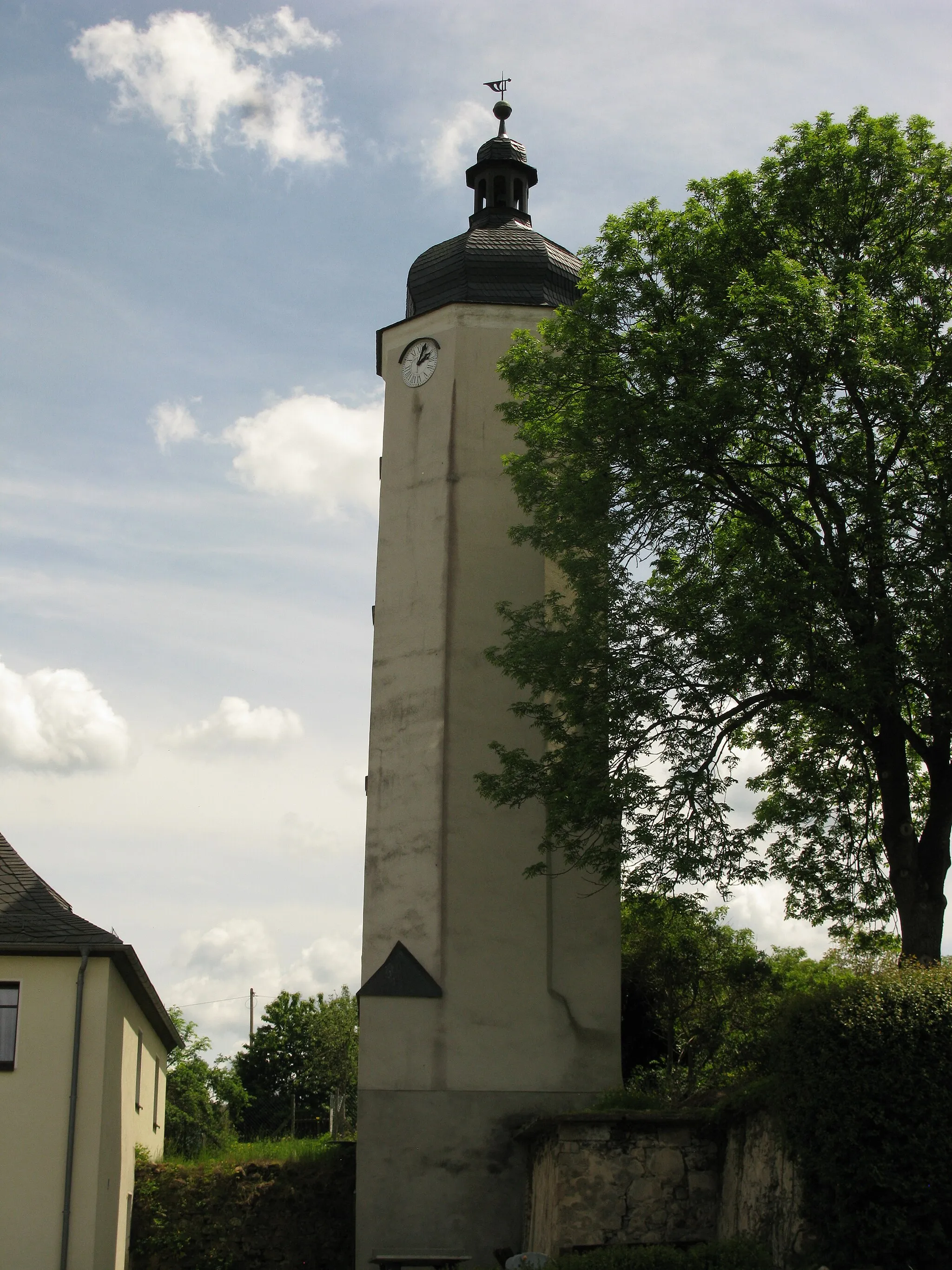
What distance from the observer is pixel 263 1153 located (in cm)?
2283

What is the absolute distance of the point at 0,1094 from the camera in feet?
62.0

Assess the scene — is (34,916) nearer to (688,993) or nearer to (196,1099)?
(688,993)

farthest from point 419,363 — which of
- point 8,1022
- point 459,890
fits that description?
point 8,1022

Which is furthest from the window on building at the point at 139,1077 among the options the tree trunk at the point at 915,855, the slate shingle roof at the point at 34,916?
the tree trunk at the point at 915,855

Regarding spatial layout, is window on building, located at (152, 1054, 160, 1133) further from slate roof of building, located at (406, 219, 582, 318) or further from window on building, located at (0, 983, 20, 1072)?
slate roof of building, located at (406, 219, 582, 318)

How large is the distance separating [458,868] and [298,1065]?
4160cm

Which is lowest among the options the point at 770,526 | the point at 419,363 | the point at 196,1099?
the point at 196,1099

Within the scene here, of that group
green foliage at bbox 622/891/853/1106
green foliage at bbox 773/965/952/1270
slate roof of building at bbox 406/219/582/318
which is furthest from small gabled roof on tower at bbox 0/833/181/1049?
slate roof of building at bbox 406/219/582/318

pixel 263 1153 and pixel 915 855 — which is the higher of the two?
pixel 915 855

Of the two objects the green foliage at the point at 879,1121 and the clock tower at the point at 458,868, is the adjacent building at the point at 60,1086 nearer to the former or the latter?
the clock tower at the point at 458,868

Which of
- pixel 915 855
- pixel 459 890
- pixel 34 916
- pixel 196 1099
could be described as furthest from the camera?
pixel 196 1099

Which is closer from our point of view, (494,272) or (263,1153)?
(263,1153)

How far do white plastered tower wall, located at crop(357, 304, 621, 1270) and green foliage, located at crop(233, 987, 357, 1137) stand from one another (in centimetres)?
3307

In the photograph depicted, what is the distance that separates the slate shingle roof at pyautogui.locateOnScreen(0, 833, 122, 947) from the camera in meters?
19.6
